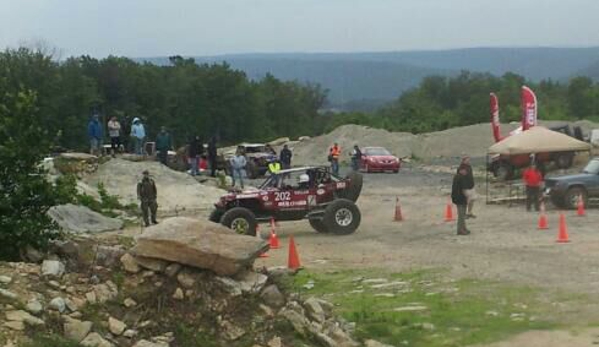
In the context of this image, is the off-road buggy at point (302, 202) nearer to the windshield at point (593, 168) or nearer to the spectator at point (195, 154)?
the windshield at point (593, 168)

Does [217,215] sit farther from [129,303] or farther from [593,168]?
[129,303]

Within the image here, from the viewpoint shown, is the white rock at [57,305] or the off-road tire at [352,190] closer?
the white rock at [57,305]

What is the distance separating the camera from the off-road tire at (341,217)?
2330 centimetres

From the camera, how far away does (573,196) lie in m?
27.6

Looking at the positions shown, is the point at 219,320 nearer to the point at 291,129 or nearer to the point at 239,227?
the point at 239,227

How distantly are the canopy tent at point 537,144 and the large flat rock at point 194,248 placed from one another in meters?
22.7

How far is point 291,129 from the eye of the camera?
123 meters

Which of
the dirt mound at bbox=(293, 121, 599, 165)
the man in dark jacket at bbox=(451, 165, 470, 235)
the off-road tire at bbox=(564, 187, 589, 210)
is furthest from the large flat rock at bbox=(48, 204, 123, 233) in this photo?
the dirt mound at bbox=(293, 121, 599, 165)

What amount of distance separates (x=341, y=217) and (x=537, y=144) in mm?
12269

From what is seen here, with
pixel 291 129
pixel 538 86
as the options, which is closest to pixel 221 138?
pixel 291 129

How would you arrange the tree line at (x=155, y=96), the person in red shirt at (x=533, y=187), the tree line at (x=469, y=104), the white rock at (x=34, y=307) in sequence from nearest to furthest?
the white rock at (x=34, y=307)
the person in red shirt at (x=533, y=187)
the tree line at (x=155, y=96)
the tree line at (x=469, y=104)

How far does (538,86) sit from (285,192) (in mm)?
137058

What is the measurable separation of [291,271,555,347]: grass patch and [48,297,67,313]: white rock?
360 centimetres

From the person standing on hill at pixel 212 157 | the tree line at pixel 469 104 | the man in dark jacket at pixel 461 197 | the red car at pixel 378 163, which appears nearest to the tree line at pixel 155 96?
the tree line at pixel 469 104
